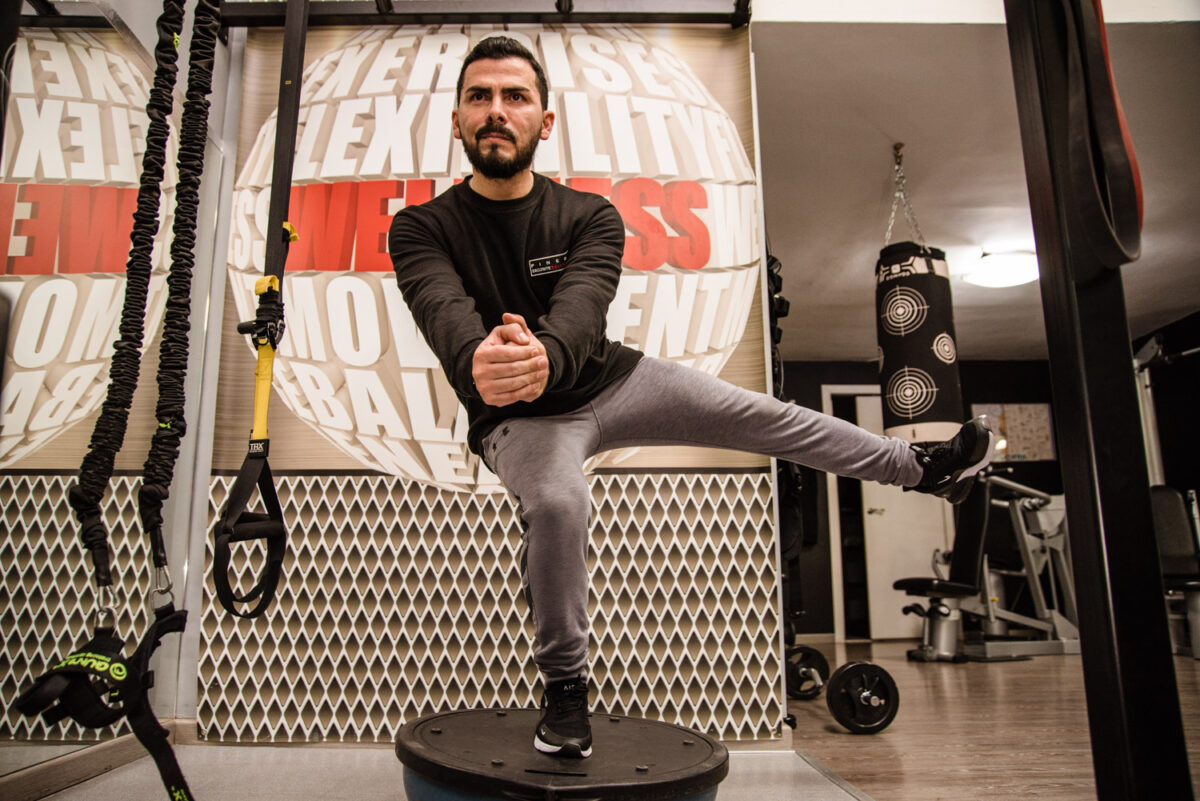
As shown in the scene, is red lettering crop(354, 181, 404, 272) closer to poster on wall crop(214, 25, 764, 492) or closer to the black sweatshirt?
poster on wall crop(214, 25, 764, 492)

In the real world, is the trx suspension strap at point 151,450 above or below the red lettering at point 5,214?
below

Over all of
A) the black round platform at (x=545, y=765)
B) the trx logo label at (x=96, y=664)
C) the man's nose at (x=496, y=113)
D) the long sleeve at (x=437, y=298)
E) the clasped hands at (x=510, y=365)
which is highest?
the man's nose at (x=496, y=113)

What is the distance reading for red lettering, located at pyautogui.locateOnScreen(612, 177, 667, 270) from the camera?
8.61 feet

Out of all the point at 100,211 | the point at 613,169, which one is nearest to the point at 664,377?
the point at 613,169

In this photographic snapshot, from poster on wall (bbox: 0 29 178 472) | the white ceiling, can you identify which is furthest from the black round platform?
the white ceiling

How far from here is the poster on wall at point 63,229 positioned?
179 cm

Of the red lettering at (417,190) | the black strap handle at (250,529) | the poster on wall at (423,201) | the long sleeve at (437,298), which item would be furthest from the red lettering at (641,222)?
the black strap handle at (250,529)

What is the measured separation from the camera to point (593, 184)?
2.68 metres

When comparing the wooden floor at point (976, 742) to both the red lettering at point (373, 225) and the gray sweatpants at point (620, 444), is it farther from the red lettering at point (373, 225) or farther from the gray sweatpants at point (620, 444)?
the red lettering at point (373, 225)

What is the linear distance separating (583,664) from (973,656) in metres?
4.87

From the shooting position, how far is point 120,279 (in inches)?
83.7

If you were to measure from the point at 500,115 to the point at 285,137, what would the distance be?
58 cm

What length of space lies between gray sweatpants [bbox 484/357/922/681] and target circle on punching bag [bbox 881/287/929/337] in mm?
1936

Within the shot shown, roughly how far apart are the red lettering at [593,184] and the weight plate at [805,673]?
6.81 ft
